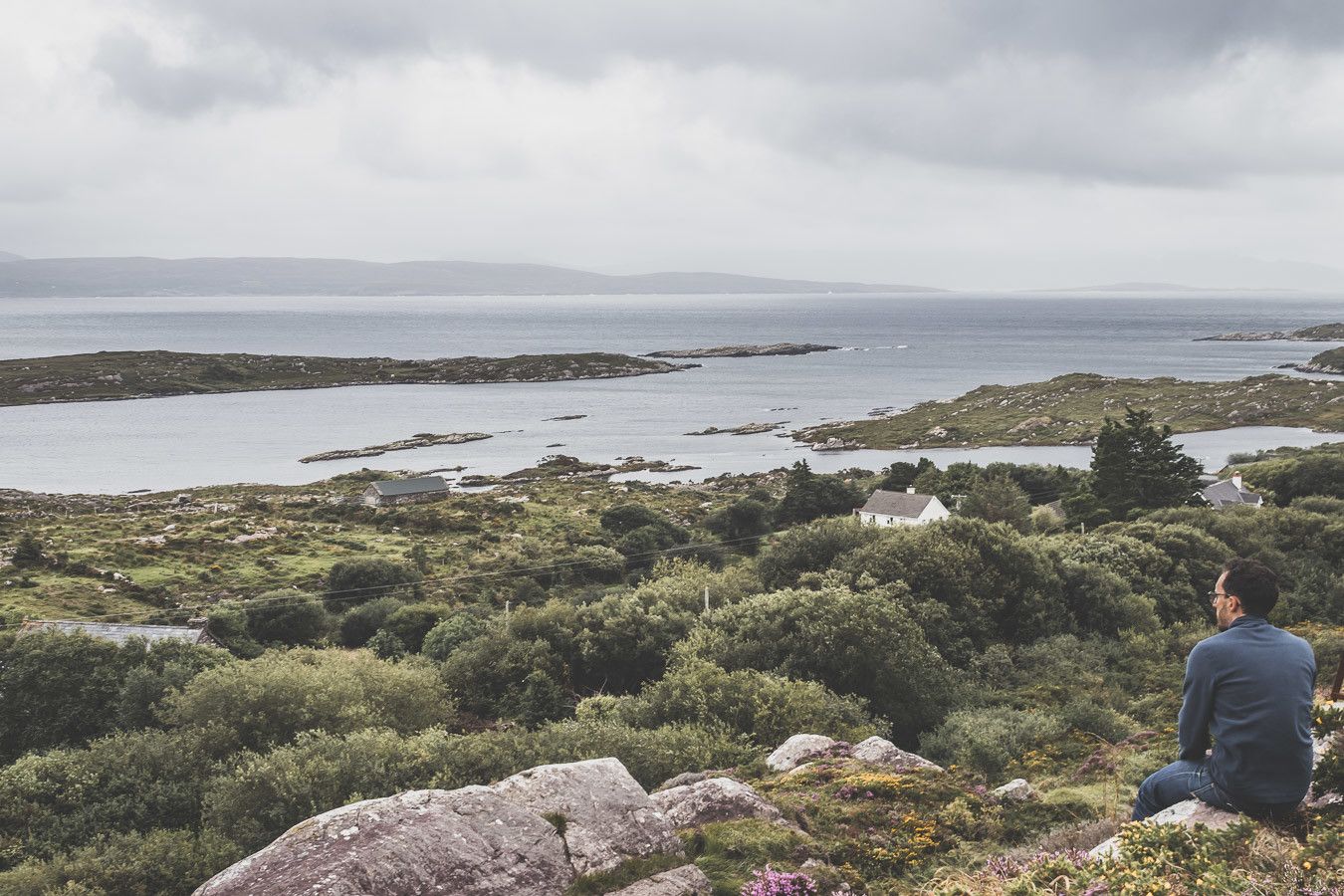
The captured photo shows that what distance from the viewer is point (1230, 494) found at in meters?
59.0

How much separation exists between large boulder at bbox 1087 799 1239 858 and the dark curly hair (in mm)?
1841

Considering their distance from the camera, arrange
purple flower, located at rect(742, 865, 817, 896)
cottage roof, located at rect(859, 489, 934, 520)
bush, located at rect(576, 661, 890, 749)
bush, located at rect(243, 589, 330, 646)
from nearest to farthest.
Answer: purple flower, located at rect(742, 865, 817, 896)
bush, located at rect(576, 661, 890, 749)
bush, located at rect(243, 589, 330, 646)
cottage roof, located at rect(859, 489, 934, 520)

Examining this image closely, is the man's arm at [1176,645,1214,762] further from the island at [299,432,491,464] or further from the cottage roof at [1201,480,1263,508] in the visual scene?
the island at [299,432,491,464]

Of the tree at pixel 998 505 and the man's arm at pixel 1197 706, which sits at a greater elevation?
the man's arm at pixel 1197 706

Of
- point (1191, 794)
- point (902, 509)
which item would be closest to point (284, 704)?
point (1191, 794)

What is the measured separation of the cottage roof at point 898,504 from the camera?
55.6 m

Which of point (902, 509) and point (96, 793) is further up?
point (96, 793)

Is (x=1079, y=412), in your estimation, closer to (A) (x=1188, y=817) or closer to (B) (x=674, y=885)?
(B) (x=674, y=885)

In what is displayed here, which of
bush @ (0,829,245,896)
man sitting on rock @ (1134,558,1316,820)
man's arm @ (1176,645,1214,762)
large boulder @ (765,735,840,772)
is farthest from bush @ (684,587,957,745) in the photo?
man sitting on rock @ (1134,558,1316,820)

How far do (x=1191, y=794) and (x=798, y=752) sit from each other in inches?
395

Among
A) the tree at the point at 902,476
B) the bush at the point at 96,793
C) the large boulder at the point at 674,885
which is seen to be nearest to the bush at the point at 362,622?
the bush at the point at 96,793

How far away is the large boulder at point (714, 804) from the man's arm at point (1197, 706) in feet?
20.8

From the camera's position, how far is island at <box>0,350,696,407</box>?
541 feet

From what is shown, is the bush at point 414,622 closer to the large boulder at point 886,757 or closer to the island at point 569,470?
the large boulder at point 886,757
